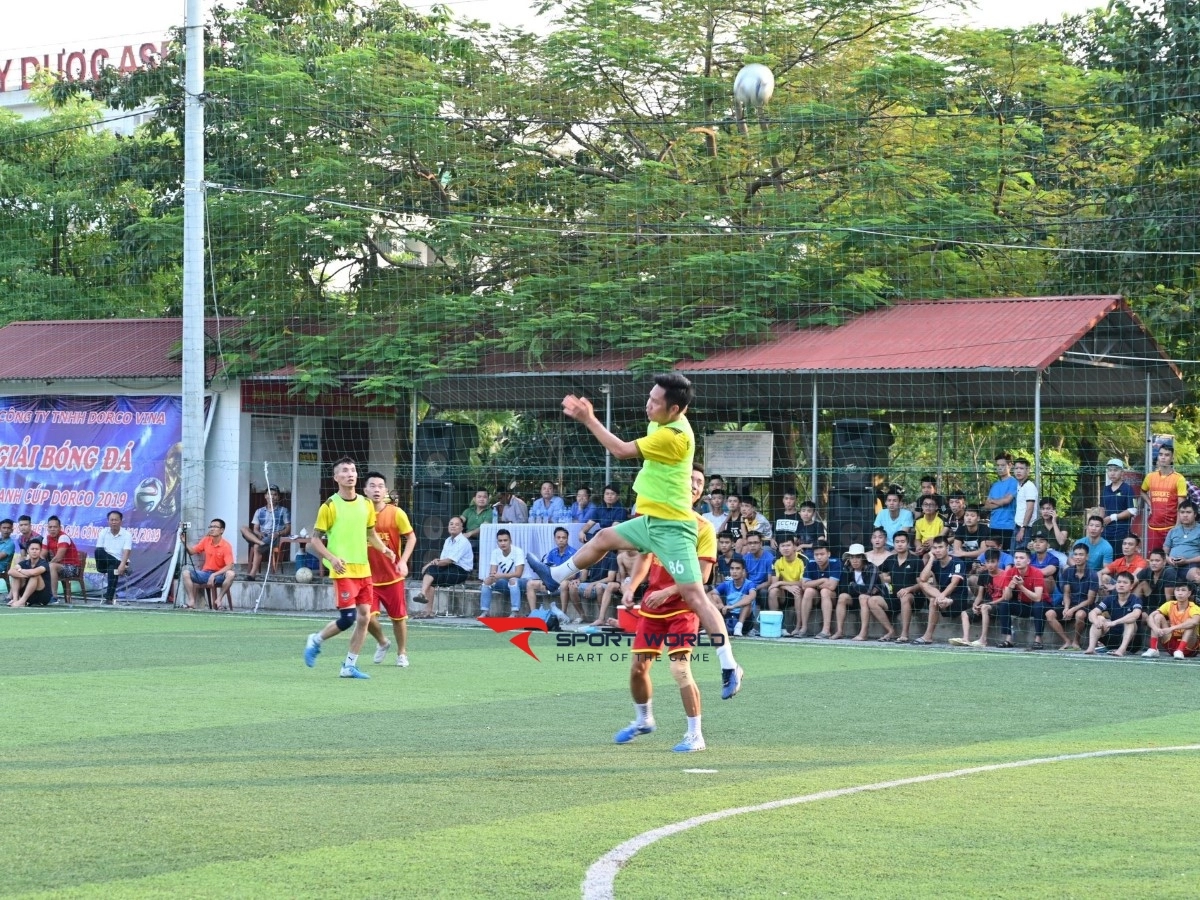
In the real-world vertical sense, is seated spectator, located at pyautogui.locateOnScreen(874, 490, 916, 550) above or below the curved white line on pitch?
above

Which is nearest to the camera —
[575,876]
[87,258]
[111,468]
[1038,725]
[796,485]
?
[575,876]

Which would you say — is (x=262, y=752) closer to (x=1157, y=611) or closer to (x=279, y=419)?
(x=1157, y=611)

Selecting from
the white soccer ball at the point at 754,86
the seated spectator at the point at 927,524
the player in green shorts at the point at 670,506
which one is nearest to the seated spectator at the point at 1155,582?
the seated spectator at the point at 927,524

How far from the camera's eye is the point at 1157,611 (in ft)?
57.0

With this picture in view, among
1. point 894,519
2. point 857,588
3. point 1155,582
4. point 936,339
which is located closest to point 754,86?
point 936,339

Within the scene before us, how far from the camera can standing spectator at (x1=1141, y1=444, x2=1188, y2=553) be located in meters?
18.4

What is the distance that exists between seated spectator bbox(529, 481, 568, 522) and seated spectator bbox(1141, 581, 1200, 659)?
8436mm

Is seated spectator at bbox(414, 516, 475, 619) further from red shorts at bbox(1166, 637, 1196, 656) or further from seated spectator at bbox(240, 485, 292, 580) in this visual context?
red shorts at bbox(1166, 637, 1196, 656)

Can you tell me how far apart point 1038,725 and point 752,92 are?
15.4 meters

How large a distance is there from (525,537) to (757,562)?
371 centimetres

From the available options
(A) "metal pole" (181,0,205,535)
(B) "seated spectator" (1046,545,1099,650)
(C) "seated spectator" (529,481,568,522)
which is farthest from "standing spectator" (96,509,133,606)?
(B) "seated spectator" (1046,545,1099,650)

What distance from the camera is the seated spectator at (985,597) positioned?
18641mm

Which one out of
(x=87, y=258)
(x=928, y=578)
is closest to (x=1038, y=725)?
(x=928, y=578)

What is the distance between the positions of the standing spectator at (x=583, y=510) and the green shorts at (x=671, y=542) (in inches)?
497
